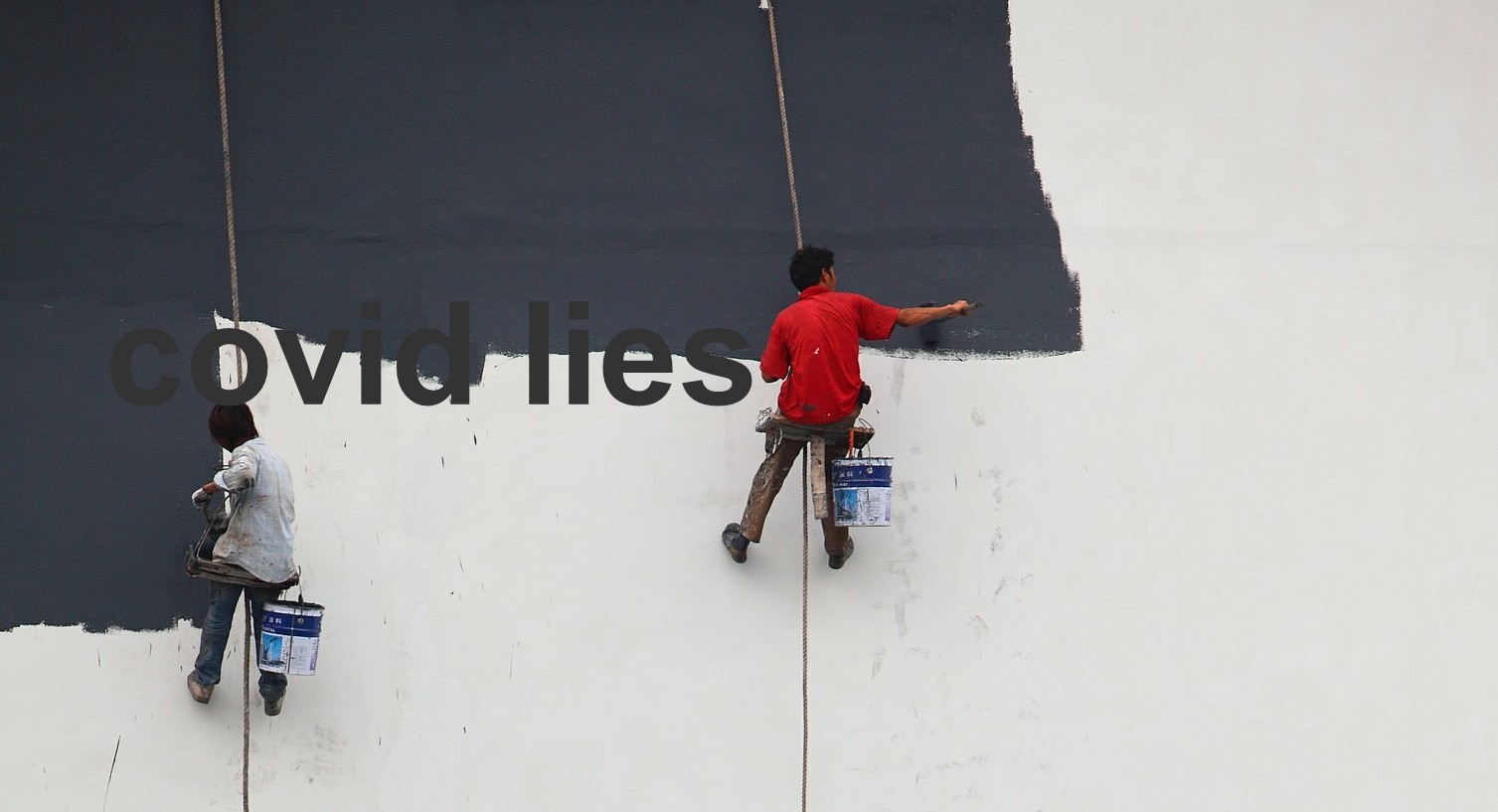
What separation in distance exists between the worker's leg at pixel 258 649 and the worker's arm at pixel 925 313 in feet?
6.98

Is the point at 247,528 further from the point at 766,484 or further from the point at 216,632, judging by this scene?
the point at 766,484

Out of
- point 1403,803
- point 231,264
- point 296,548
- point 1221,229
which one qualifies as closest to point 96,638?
point 296,548

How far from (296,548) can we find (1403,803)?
3.80 meters

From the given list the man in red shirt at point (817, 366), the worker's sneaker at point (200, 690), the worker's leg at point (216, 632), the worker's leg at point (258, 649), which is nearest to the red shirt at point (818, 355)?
the man in red shirt at point (817, 366)

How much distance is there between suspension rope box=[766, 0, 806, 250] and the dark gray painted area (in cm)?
3

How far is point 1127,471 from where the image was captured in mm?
5156

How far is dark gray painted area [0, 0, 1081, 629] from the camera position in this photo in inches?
192

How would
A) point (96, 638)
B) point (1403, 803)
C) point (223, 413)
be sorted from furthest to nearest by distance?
point (1403, 803) < point (96, 638) < point (223, 413)

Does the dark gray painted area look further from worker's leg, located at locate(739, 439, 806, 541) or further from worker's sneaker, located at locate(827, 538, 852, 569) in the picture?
worker's sneaker, located at locate(827, 538, 852, 569)

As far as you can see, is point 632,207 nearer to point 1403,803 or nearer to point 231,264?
point 231,264

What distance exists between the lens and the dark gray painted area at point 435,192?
16.0ft

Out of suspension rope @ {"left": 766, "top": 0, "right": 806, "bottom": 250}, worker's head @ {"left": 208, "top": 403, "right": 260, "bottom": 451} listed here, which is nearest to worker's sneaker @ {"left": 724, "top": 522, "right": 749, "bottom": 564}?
suspension rope @ {"left": 766, "top": 0, "right": 806, "bottom": 250}

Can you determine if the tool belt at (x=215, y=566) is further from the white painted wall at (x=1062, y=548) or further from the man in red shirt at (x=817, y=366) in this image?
the man in red shirt at (x=817, y=366)

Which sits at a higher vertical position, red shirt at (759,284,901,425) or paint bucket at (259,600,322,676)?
red shirt at (759,284,901,425)
